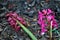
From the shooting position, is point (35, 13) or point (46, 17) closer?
point (46, 17)

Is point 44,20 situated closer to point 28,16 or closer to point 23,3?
point 28,16

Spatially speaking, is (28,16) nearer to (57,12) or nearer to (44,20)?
(57,12)

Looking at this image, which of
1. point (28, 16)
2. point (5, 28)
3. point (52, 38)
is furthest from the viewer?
point (28, 16)

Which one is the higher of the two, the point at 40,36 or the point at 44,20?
the point at 44,20

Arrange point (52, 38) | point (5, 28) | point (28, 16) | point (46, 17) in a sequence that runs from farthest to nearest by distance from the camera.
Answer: point (28, 16), point (5, 28), point (52, 38), point (46, 17)

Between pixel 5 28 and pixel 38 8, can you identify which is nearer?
pixel 5 28

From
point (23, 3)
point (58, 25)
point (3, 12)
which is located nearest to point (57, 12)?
point (58, 25)

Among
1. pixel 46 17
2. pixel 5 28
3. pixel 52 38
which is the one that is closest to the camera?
pixel 46 17

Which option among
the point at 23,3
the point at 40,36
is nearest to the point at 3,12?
the point at 23,3

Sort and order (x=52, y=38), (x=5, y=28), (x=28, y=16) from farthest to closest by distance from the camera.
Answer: (x=28, y=16), (x=5, y=28), (x=52, y=38)
